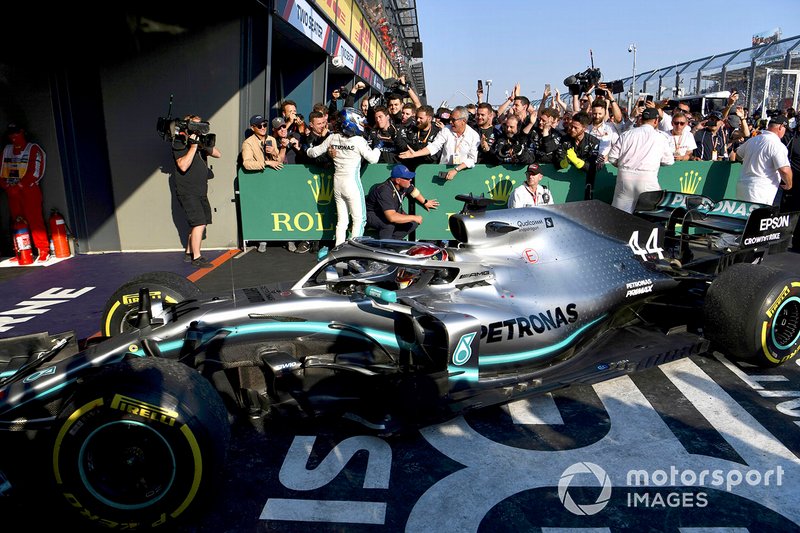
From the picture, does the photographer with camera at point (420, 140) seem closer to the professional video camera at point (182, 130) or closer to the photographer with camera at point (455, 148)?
the photographer with camera at point (455, 148)

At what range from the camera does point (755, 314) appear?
13.7ft

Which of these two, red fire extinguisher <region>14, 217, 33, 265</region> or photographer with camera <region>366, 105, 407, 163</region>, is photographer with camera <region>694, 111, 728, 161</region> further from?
red fire extinguisher <region>14, 217, 33, 265</region>

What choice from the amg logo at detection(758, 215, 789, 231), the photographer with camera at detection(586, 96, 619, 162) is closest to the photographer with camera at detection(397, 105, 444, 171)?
the photographer with camera at detection(586, 96, 619, 162)

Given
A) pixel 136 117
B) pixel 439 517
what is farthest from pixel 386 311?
pixel 136 117

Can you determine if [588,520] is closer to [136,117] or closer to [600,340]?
[600,340]

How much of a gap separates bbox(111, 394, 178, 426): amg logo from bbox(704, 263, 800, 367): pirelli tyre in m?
3.80

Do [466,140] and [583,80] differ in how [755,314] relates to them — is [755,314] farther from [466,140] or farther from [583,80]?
[583,80]

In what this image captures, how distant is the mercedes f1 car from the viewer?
8.87ft

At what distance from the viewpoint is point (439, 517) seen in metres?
2.81

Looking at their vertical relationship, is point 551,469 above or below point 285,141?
below

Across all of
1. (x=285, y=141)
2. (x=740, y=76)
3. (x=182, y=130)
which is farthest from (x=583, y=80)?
(x=740, y=76)

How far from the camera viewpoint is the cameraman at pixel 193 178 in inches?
301

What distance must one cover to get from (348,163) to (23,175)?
460 centimetres

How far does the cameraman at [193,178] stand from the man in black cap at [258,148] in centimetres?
53
